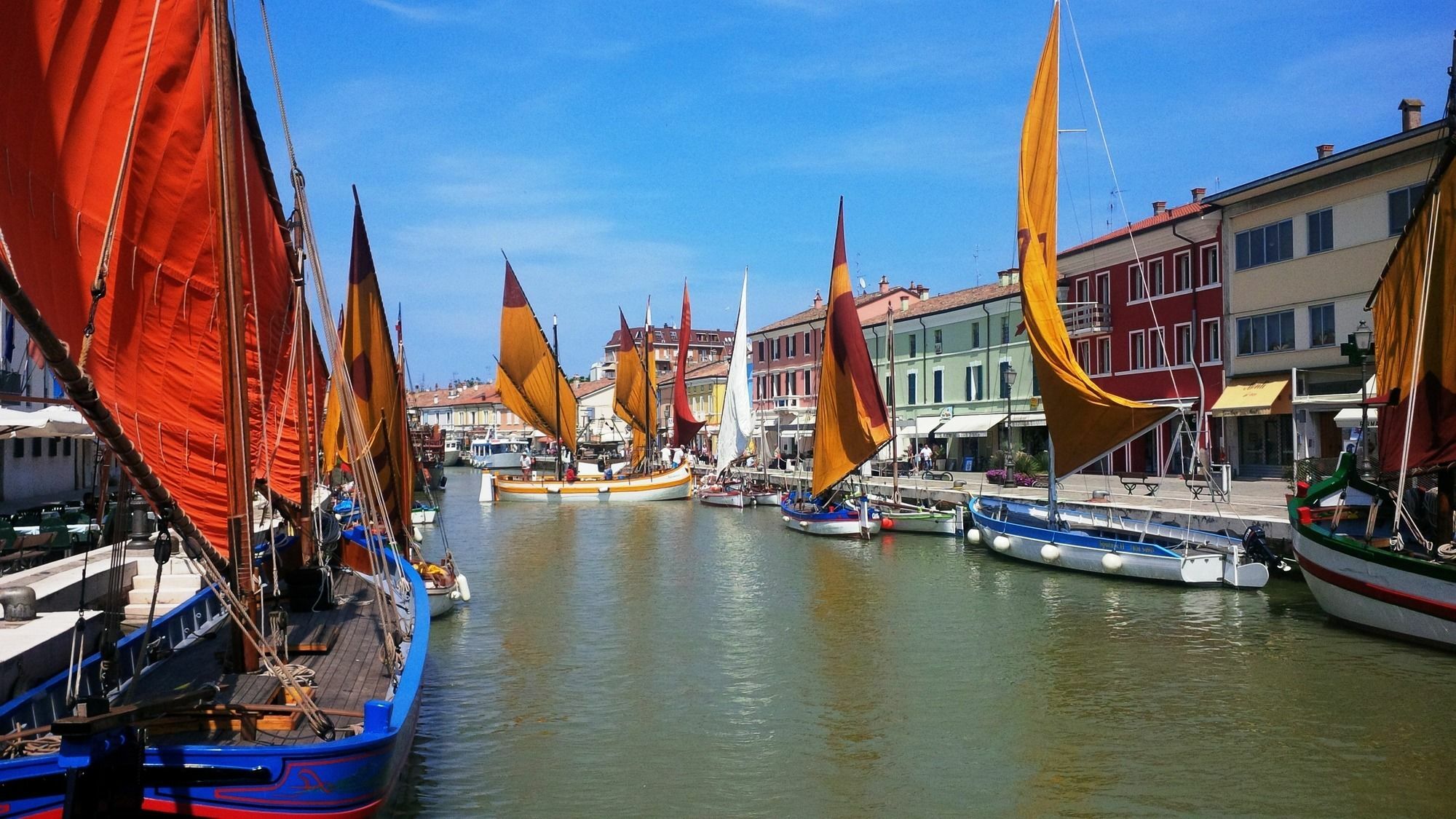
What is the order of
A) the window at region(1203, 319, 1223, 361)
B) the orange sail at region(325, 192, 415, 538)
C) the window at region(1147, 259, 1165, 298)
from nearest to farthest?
1. the orange sail at region(325, 192, 415, 538)
2. the window at region(1203, 319, 1223, 361)
3. the window at region(1147, 259, 1165, 298)

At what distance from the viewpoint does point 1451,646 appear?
16.4 meters

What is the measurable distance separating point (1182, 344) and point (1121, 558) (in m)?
18.9

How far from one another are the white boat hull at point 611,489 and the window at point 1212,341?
2421 centimetres

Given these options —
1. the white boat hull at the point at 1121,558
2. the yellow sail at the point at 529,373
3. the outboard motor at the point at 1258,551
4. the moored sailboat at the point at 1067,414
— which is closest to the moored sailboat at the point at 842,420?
the white boat hull at the point at 1121,558

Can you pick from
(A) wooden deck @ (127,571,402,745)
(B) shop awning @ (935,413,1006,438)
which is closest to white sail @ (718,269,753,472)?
(B) shop awning @ (935,413,1006,438)

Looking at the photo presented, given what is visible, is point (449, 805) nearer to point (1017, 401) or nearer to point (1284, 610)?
point (1284, 610)

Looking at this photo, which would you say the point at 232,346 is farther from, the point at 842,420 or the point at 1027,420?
the point at 1027,420

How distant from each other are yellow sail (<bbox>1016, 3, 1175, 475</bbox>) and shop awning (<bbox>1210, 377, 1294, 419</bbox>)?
13701 millimetres

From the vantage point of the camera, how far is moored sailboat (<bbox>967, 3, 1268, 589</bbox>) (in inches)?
898

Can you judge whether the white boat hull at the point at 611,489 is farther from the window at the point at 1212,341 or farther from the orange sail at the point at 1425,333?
the orange sail at the point at 1425,333

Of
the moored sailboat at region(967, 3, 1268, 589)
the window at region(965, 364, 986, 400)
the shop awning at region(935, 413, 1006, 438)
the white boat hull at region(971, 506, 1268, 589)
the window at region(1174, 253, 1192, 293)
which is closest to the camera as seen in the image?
the moored sailboat at region(967, 3, 1268, 589)

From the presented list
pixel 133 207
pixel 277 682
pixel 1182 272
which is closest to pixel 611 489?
pixel 1182 272

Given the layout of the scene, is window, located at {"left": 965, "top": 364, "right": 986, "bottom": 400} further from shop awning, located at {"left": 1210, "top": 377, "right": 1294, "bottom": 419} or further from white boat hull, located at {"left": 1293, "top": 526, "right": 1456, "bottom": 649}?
white boat hull, located at {"left": 1293, "top": 526, "right": 1456, "bottom": 649}

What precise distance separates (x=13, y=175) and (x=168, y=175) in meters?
1.87
